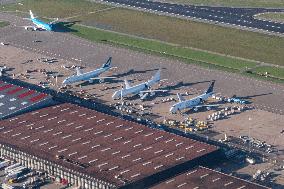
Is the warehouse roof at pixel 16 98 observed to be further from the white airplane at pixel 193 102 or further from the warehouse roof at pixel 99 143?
the white airplane at pixel 193 102

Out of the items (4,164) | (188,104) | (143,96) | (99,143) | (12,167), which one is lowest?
(4,164)

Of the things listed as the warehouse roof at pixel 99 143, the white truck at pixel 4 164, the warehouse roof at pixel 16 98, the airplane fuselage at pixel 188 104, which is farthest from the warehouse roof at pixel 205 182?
the warehouse roof at pixel 16 98

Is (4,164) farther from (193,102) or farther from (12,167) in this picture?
(193,102)

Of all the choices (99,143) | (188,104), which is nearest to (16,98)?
(99,143)

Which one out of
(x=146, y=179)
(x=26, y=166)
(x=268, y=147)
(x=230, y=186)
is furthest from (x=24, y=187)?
(x=268, y=147)

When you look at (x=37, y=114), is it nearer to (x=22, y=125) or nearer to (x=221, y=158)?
(x=22, y=125)

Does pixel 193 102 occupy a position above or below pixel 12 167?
above
